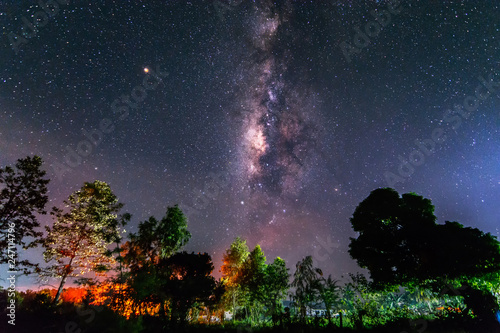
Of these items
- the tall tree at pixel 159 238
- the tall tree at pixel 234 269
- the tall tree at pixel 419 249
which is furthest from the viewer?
the tall tree at pixel 234 269

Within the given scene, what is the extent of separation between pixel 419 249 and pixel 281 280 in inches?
708

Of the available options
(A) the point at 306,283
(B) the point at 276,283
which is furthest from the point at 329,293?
(B) the point at 276,283

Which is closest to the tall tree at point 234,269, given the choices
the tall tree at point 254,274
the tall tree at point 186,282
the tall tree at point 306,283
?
the tall tree at point 254,274

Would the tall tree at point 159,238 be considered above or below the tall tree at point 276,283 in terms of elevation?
above

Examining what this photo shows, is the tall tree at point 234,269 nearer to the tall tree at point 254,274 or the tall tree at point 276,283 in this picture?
the tall tree at point 254,274

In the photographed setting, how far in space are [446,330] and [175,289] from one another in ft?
78.6

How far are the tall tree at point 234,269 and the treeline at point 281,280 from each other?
26.6 feet

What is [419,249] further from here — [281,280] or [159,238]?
[159,238]

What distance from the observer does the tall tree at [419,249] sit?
17062mm

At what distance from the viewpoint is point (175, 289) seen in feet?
77.3

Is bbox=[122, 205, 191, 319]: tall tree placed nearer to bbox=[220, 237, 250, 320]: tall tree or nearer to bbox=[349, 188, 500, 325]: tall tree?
bbox=[220, 237, 250, 320]: tall tree

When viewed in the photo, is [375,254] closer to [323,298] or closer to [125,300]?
[323,298]

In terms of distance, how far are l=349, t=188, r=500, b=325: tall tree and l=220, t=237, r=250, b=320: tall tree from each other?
875 inches

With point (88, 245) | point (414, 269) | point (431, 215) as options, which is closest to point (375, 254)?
point (414, 269)
